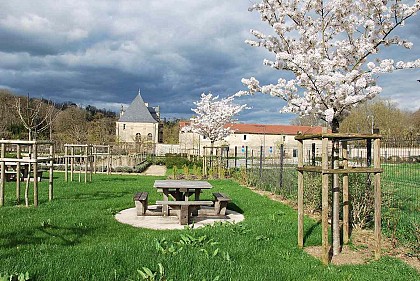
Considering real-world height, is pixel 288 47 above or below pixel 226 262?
above

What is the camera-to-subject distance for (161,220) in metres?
7.96

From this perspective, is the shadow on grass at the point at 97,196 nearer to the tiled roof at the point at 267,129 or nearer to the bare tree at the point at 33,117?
the bare tree at the point at 33,117

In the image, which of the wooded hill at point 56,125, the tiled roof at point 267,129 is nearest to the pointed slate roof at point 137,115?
the wooded hill at point 56,125

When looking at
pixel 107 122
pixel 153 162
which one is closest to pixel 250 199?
pixel 153 162

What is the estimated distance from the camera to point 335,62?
561cm

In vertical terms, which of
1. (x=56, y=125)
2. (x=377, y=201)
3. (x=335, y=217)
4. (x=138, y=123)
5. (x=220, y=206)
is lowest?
(x=220, y=206)

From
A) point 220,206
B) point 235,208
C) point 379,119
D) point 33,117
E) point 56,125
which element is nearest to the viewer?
point 220,206

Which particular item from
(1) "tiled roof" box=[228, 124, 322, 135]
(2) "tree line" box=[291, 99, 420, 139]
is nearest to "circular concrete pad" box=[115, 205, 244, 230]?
(2) "tree line" box=[291, 99, 420, 139]

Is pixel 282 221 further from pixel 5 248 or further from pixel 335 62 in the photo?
pixel 5 248

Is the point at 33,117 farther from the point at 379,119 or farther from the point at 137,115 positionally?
the point at 137,115

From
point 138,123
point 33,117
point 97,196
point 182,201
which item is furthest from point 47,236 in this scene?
point 138,123

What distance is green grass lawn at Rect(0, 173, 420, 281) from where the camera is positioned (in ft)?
13.2

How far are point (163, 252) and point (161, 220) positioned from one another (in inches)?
134

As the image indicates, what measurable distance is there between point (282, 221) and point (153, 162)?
2883 centimetres
